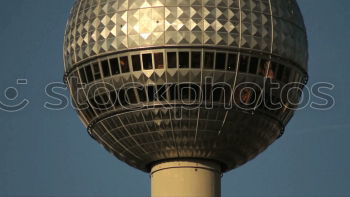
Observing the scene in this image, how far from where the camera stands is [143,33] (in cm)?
9006

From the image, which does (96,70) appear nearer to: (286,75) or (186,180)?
(186,180)

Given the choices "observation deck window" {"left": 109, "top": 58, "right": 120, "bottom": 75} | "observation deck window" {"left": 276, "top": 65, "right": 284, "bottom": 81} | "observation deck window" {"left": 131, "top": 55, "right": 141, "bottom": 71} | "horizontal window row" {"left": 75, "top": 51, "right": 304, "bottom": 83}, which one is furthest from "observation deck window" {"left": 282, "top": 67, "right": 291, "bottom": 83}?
"observation deck window" {"left": 109, "top": 58, "right": 120, "bottom": 75}

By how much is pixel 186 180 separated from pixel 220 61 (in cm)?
772

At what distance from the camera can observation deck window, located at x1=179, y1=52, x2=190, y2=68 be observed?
294 feet

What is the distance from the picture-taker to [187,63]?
89.7 meters

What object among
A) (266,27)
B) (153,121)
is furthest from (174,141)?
(266,27)

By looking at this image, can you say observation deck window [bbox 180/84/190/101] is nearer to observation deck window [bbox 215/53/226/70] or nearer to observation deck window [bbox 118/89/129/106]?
observation deck window [bbox 215/53/226/70]

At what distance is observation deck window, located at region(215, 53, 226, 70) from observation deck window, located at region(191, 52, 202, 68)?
3.14ft

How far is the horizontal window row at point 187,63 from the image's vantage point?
89.6 m

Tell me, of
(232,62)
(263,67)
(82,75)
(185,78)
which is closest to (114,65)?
(82,75)

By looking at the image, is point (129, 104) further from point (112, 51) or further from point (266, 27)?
point (266, 27)

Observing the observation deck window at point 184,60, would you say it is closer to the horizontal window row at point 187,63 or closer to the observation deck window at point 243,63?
the horizontal window row at point 187,63

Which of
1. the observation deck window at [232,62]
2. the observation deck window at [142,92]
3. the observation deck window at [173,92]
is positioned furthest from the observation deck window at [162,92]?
the observation deck window at [232,62]

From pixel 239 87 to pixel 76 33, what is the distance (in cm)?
1001
